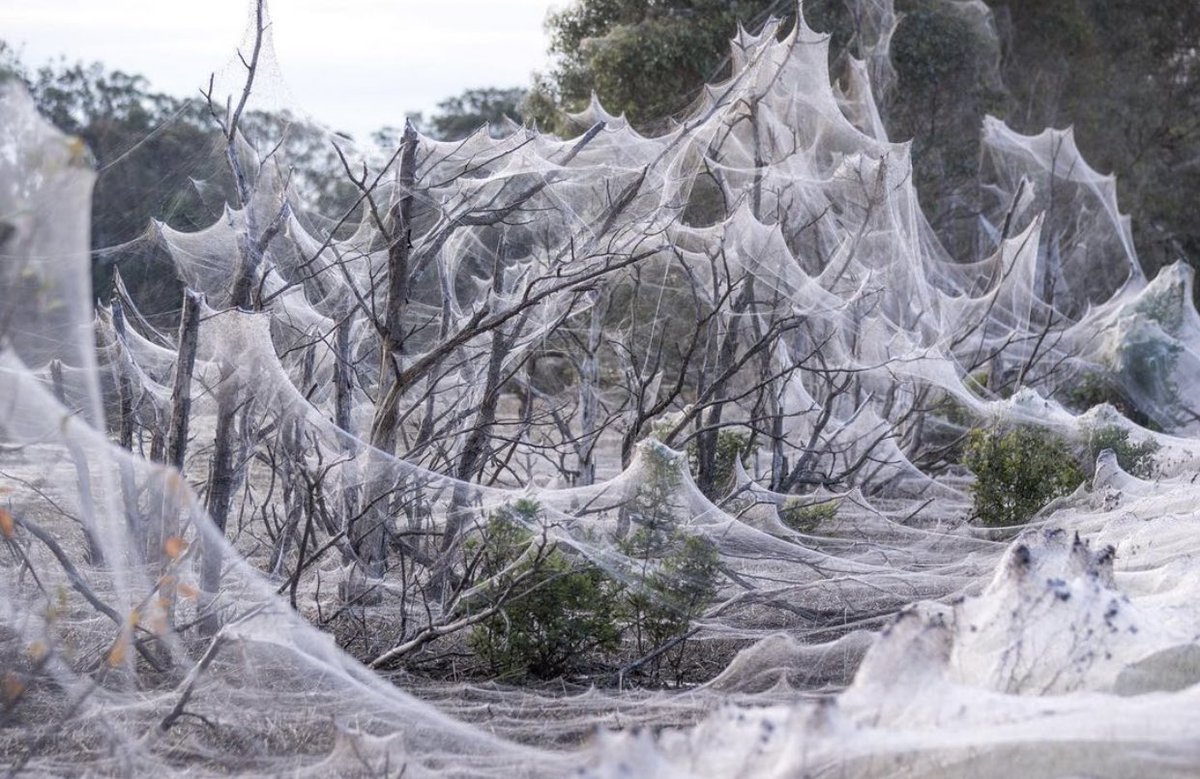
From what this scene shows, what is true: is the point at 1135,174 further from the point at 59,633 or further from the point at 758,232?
the point at 59,633

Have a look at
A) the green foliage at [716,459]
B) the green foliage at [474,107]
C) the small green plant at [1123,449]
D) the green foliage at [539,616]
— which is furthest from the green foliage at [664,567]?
the green foliage at [474,107]

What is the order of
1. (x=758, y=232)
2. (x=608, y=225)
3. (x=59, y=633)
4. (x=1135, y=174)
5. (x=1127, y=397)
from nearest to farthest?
(x=59, y=633) < (x=608, y=225) < (x=758, y=232) < (x=1127, y=397) < (x=1135, y=174)

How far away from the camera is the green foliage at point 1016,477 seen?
7.54 metres

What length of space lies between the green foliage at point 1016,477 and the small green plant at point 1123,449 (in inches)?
19.1

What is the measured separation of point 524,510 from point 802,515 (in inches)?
81.0

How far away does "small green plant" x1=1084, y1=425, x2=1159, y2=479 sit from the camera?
8.25 meters

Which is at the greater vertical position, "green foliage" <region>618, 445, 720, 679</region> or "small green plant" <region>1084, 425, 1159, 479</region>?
"small green plant" <region>1084, 425, 1159, 479</region>

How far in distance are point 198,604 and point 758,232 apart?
Answer: 14.1 feet

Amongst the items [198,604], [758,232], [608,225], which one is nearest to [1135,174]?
[758,232]

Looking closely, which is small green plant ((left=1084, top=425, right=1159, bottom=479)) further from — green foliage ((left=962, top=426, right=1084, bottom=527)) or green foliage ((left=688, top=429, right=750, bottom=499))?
green foliage ((left=688, top=429, right=750, bottom=499))

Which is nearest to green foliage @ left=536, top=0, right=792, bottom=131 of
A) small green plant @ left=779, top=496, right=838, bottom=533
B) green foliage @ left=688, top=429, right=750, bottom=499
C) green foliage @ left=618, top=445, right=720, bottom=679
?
green foliage @ left=688, top=429, right=750, bottom=499

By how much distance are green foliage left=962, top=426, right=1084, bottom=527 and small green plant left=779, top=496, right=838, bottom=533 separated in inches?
53.9

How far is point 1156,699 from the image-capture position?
8.95ft

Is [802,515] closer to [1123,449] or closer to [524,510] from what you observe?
[524,510]
